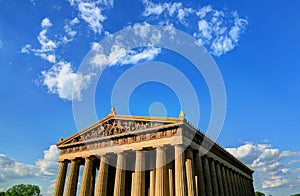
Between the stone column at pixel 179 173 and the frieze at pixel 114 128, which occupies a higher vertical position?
the frieze at pixel 114 128

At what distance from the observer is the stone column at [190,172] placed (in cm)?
3316

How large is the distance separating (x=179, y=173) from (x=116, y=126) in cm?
1312

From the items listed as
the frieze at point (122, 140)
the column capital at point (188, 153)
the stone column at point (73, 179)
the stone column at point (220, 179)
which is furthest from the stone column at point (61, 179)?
the stone column at point (220, 179)

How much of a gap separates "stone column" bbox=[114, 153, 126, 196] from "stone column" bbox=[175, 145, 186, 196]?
8.49 meters

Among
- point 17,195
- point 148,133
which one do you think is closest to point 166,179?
point 148,133

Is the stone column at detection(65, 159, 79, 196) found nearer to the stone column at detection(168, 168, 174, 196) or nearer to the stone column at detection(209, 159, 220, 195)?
the stone column at detection(168, 168, 174, 196)

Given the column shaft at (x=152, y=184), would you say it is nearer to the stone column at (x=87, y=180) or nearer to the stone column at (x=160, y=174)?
the stone column at (x=160, y=174)

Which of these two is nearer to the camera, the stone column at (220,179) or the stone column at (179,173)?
the stone column at (179,173)

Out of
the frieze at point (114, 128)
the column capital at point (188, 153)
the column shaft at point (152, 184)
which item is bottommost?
the column shaft at point (152, 184)

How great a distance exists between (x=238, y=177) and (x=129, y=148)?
39.8m

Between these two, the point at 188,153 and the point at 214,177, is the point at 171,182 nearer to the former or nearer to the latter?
the point at 188,153

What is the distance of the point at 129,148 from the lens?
123 ft

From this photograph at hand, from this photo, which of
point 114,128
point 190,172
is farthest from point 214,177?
point 114,128

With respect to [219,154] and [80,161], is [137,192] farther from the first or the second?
[219,154]
